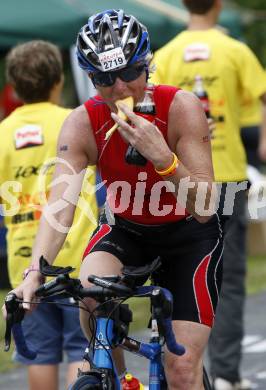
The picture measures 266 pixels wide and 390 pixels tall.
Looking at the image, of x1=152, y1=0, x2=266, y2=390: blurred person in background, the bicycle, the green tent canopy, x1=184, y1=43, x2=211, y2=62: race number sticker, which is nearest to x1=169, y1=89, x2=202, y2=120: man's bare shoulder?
the bicycle

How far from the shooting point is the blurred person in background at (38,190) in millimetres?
5406

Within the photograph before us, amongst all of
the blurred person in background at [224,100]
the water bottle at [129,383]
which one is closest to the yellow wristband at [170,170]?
the water bottle at [129,383]

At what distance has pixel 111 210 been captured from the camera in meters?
4.66

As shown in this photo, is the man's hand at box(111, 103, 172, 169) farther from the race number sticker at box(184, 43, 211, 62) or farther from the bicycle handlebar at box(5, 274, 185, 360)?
the race number sticker at box(184, 43, 211, 62)

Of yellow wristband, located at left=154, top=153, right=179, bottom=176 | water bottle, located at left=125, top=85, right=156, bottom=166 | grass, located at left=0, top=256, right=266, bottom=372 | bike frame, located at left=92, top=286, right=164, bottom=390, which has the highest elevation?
water bottle, located at left=125, top=85, right=156, bottom=166

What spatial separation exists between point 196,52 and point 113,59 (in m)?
2.62

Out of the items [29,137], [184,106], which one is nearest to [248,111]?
[29,137]

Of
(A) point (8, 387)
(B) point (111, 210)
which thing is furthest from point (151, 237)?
(A) point (8, 387)

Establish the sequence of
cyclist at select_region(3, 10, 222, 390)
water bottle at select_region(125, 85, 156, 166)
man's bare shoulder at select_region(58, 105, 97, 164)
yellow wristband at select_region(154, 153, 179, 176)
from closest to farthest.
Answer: yellow wristband at select_region(154, 153, 179, 176), cyclist at select_region(3, 10, 222, 390), water bottle at select_region(125, 85, 156, 166), man's bare shoulder at select_region(58, 105, 97, 164)

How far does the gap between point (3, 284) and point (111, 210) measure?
6127mm

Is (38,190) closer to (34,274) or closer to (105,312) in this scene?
(34,274)

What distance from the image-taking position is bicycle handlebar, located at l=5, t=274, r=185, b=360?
3789 mm

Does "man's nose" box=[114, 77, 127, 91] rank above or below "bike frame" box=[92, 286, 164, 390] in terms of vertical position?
above

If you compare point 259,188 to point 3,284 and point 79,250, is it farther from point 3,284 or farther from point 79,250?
point 79,250
